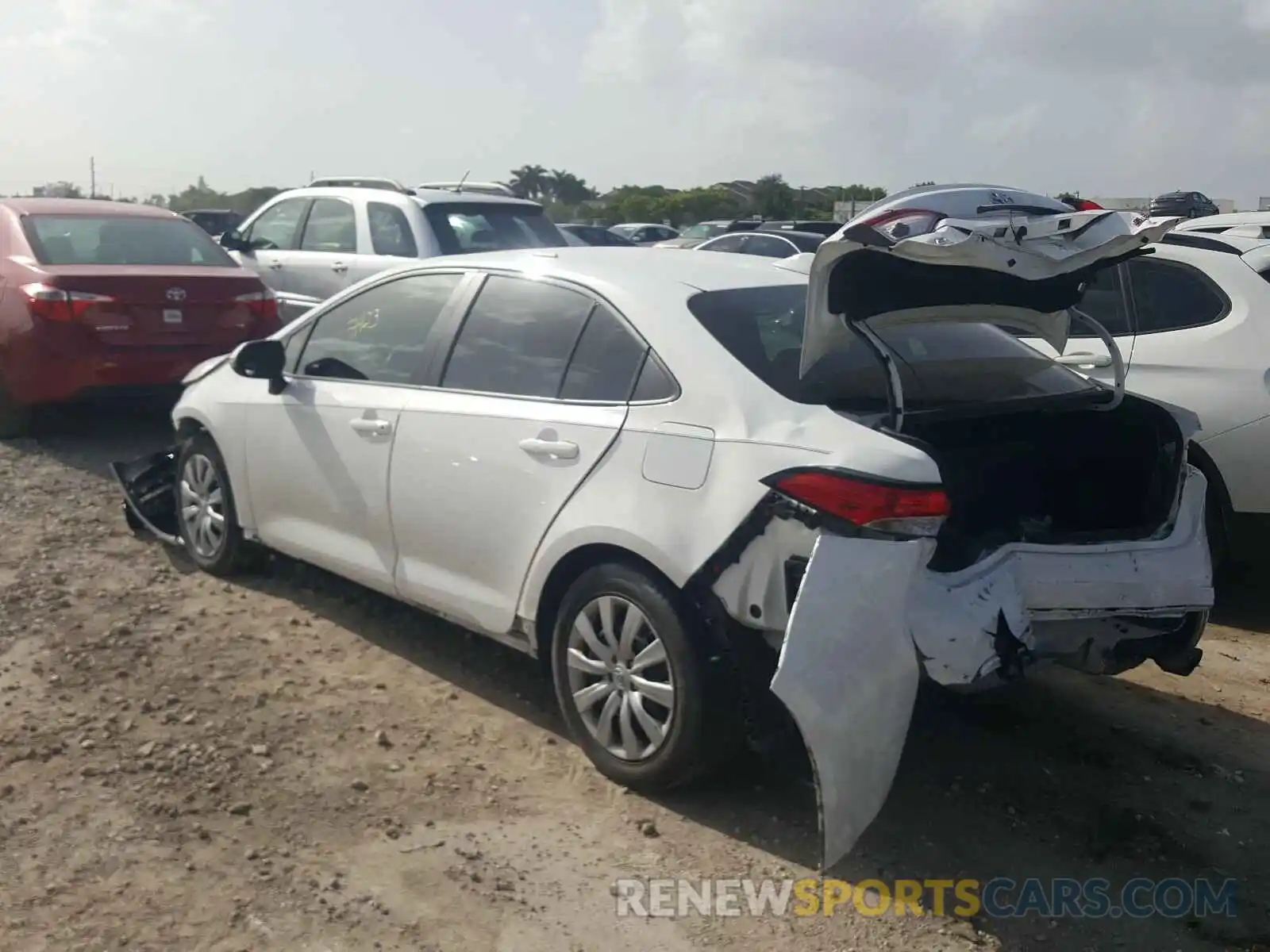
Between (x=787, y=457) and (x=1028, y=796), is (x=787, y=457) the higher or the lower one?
the higher one

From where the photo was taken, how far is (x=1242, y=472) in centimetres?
536

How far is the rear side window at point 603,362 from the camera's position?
3826 mm

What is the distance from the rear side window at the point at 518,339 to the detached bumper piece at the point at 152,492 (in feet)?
8.19

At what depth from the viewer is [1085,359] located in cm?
586

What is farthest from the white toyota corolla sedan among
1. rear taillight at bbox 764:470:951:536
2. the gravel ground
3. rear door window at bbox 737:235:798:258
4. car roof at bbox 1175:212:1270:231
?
rear door window at bbox 737:235:798:258

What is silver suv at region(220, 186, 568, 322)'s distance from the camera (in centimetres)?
912

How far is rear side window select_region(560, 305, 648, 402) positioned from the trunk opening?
0.89 m

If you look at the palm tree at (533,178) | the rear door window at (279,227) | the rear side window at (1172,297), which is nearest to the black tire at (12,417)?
the rear door window at (279,227)

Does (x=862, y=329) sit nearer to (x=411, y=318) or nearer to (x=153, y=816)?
(x=411, y=318)

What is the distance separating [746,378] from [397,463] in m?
1.54

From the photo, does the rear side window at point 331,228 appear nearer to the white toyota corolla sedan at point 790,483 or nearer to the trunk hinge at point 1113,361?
the white toyota corolla sedan at point 790,483

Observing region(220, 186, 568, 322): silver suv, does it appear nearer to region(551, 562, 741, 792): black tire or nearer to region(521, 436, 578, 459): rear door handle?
region(521, 436, 578, 459): rear door handle

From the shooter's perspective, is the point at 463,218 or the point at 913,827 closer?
the point at 913,827

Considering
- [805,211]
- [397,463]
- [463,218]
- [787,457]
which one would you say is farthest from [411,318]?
[805,211]
